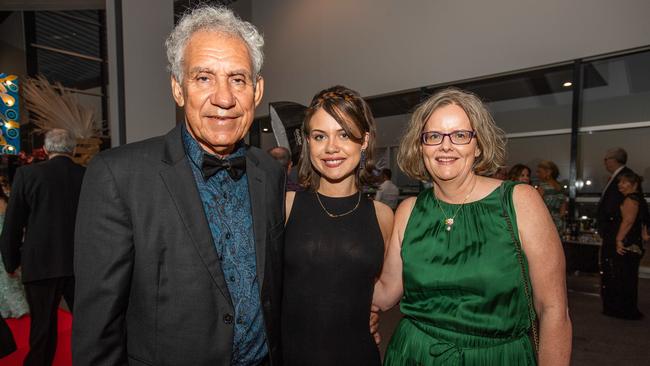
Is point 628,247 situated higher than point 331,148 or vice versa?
point 331,148

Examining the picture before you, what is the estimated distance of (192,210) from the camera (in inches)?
42.6

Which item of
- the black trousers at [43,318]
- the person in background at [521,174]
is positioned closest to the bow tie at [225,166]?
the black trousers at [43,318]

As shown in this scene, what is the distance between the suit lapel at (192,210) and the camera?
1062 mm

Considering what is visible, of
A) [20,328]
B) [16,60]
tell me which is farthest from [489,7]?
[16,60]

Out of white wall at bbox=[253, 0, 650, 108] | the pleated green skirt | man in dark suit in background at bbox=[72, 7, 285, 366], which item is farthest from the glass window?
man in dark suit in background at bbox=[72, 7, 285, 366]

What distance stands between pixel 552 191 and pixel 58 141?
556cm

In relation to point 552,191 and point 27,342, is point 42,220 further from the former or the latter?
point 552,191

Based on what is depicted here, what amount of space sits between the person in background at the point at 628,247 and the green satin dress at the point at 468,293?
3.69 metres

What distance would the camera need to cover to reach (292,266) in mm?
1687

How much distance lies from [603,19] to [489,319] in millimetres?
5224

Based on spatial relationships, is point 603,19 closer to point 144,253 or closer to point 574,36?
point 574,36

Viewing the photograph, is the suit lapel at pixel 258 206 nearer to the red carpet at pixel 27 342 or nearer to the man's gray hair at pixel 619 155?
the red carpet at pixel 27 342

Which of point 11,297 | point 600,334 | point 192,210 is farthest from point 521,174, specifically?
point 11,297

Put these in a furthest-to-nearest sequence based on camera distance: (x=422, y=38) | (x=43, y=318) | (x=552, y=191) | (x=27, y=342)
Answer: (x=422, y=38) → (x=552, y=191) → (x=27, y=342) → (x=43, y=318)
